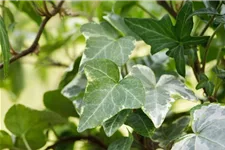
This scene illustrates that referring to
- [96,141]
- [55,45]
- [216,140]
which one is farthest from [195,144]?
[55,45]

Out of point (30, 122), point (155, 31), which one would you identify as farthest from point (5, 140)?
point (155, 31)

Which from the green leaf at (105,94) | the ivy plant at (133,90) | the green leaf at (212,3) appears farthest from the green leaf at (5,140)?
the green leaf at (212,3)

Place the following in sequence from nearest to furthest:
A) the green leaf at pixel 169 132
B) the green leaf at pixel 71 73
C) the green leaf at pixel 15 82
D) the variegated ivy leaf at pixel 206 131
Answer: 1. the variegated ivy leaf at pixel 206 131
2. the green leaf at pixel 169 132
3. the green leaf at pixel 71 73
4. the green leaf at pixel 15 82

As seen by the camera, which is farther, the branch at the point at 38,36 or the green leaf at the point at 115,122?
the branch at the point at 38,36

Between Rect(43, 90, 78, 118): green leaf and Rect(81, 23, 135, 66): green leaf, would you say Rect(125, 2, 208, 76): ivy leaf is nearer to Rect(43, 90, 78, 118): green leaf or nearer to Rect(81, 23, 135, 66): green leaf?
Rect(81, 23, 135, 66): green leaf

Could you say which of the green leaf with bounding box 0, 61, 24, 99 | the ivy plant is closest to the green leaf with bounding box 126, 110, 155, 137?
the ivy plant

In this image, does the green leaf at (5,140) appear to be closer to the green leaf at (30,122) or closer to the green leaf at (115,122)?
the green leaf at (30,122)
